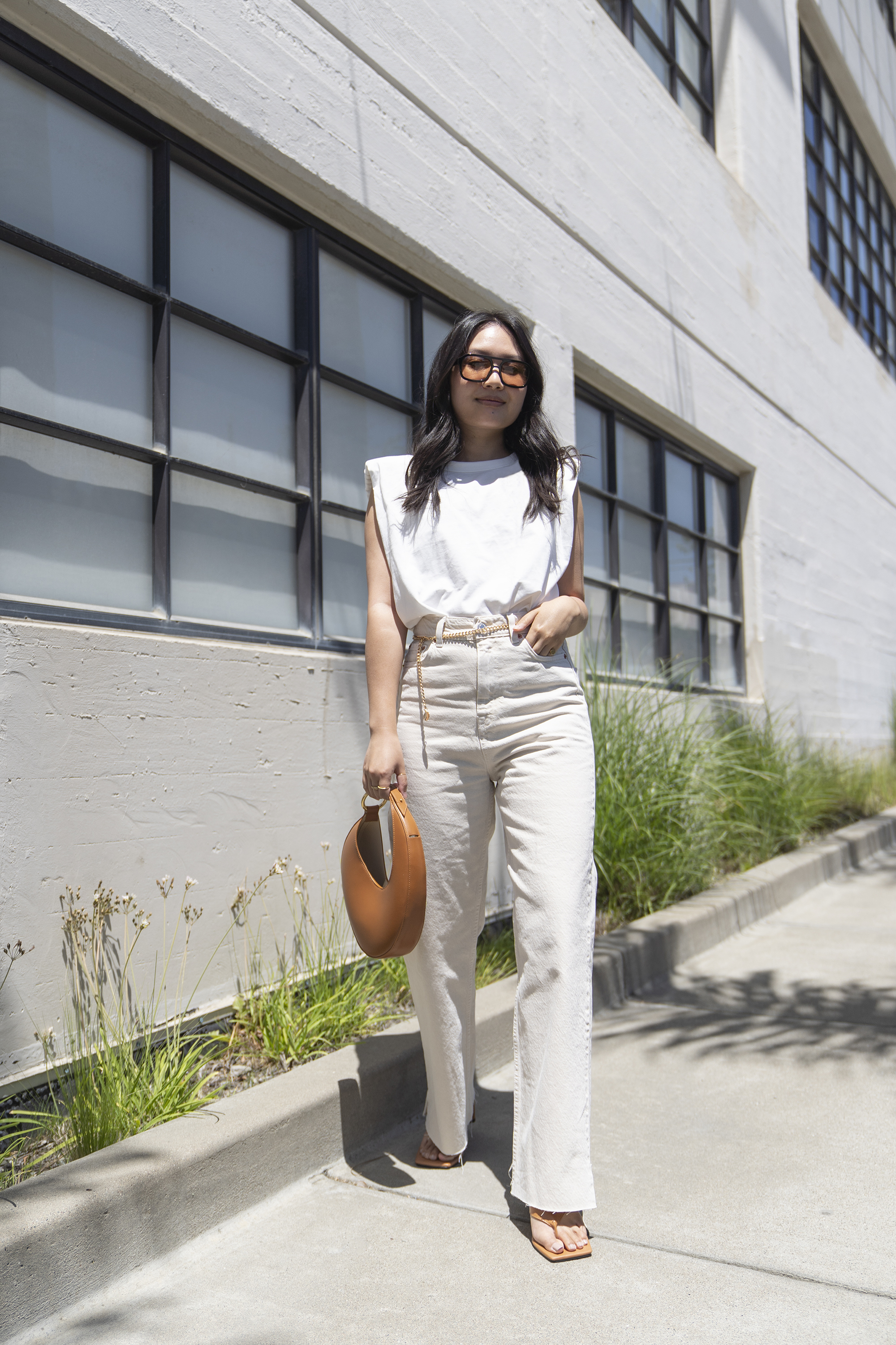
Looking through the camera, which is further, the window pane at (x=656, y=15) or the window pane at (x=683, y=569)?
the window pane at (x=683, y=569)

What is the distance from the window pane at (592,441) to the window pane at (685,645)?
51.4 inches

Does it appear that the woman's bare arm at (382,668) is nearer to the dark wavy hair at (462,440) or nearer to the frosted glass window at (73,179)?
the dark wavy hair at (462,440)

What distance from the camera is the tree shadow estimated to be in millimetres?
3748

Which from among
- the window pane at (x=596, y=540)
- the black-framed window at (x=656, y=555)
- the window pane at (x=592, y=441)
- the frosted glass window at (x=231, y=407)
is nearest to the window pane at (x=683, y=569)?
the black-framed window at (x=656, y=555)

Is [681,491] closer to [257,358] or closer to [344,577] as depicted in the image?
[344,577]

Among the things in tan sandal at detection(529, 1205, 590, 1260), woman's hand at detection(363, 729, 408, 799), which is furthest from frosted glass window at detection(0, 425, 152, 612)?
tan sandal at detection(529, 1205, 590, 1260)

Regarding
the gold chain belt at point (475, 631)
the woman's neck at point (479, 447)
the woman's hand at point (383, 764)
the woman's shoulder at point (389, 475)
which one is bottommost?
the woman's hand at point (383, 764)

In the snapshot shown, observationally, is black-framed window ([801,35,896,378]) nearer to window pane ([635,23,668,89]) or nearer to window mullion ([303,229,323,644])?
window pane ([635,23,668,89])

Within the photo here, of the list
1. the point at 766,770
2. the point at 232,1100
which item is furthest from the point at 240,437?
the point at 766,770

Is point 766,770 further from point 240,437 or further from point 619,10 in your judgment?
point 619,10

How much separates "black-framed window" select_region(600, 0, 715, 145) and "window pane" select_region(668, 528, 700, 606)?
125 inches

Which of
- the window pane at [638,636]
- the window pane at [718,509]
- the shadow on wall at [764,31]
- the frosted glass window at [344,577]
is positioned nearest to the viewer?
the frosted glass window at [344,577]

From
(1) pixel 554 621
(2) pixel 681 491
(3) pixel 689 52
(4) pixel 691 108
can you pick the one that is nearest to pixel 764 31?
(3) pixel 689 52

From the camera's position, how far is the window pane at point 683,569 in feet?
25.8
